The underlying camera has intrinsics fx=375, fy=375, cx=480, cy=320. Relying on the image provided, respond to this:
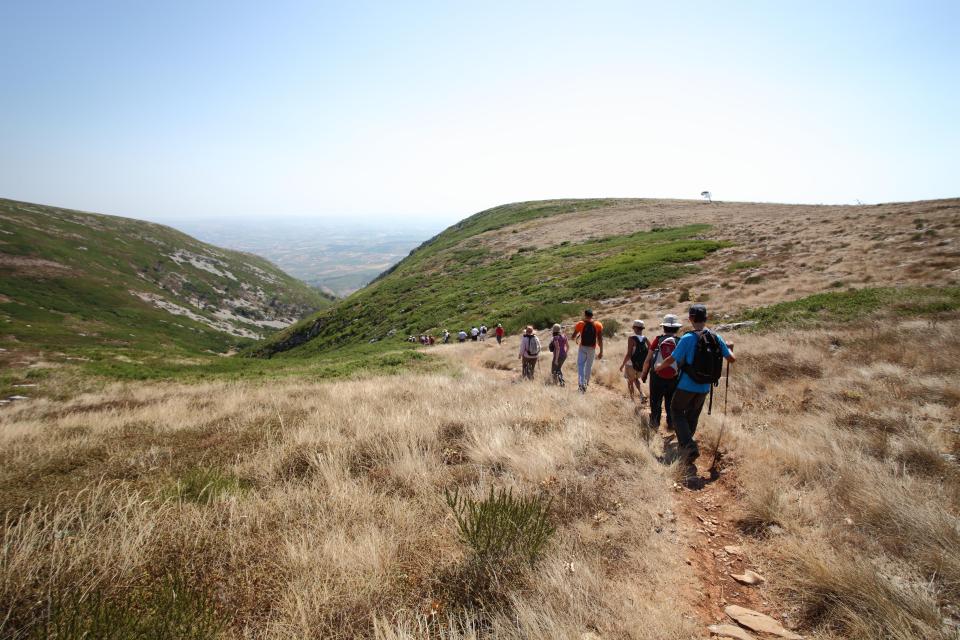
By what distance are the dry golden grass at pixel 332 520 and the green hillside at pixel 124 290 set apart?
25514 mm

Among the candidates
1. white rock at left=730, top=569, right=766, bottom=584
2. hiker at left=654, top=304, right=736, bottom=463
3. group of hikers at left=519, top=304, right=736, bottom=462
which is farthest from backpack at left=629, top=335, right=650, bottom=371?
white rock at left=730, top=569, right=766, bottom=584

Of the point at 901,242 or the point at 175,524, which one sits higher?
the point at 901,242

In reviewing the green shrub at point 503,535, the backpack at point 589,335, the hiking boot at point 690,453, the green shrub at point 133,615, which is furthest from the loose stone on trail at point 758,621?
the backpack at point 589,335

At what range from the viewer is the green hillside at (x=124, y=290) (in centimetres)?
4903

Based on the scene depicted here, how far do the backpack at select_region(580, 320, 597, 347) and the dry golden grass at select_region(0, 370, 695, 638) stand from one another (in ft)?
10.4

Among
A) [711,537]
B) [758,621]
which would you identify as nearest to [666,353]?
[711,537]

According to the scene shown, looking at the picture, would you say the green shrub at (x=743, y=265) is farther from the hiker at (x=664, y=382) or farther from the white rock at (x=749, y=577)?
the white rock at (x=749, y=577)

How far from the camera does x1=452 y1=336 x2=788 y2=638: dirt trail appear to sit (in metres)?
3.15

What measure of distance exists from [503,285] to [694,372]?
32.1 meters

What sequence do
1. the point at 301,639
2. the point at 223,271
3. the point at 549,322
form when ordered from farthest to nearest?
the point at 223,271 < the point at 549,322 < the point at 301,639

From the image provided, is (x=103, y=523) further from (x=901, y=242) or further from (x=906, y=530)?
(x=901, y=242)

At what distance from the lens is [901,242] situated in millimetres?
20688

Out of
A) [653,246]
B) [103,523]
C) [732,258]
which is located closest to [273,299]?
[653,246]

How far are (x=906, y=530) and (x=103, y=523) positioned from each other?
23.0ft
